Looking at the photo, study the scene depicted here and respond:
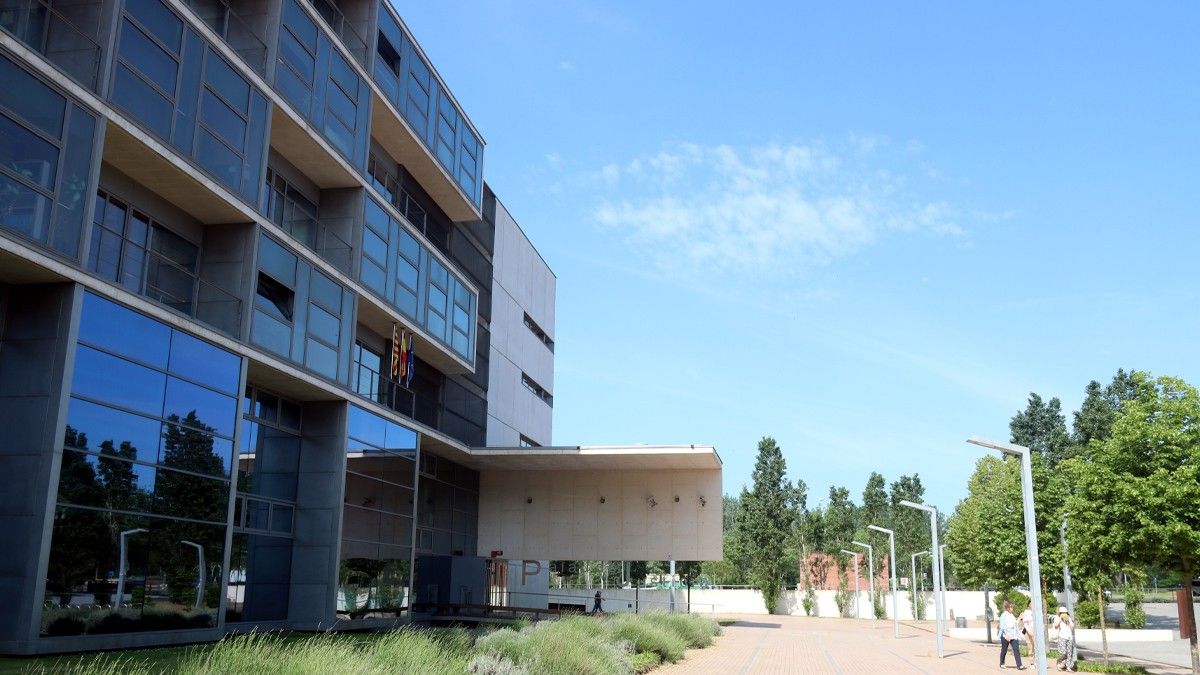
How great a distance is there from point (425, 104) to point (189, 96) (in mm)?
13465

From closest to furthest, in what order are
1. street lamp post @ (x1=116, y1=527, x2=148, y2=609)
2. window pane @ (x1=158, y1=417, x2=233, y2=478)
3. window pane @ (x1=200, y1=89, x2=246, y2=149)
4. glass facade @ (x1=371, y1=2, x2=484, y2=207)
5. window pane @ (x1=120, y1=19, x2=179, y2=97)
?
street lamp post @ (x1=116, y1=527, x2=148, y2=609) → window pane @ (x1=120, y1=19, x2=179, y2=97) → window pane @ (x1=158, y1=417, x2=233, y2=478) → window pane @ (x1=200, y1=89, x2=246, y2=149) → glass facade @ (x1=371, y1=2, x2=484, y2=207)

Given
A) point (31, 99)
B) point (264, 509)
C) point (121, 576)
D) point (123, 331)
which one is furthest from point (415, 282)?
point (31, 99)

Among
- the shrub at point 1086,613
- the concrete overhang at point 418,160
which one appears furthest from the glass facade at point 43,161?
the shrub at point 1086,613

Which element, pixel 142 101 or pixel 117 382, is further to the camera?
pixel 142 101

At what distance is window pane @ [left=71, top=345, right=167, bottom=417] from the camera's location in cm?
1714

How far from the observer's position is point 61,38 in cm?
1716

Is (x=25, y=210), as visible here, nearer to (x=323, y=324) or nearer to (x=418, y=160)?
(x=323, y=324)

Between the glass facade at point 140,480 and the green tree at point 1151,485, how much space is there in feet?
66.2

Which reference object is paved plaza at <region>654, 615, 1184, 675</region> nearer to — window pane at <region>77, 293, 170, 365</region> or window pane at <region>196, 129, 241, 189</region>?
window pane at <region>77, 293, 170, 365</region>

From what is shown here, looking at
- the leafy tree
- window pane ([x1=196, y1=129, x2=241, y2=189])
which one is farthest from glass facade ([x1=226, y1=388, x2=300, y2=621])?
the leafy tree

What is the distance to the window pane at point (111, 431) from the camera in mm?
16891

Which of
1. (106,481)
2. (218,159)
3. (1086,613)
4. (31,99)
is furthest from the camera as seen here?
(1086,613)

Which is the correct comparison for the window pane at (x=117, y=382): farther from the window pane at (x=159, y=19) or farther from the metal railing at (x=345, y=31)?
the metal railing at (x=345, y=31)

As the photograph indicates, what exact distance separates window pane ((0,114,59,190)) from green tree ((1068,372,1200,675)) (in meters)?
22.8
